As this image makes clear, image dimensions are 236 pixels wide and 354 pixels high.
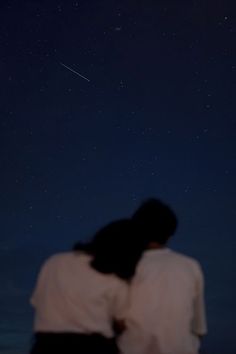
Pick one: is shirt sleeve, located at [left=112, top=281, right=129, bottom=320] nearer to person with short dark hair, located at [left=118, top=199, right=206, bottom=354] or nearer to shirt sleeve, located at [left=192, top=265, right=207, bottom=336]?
person with short dark hair, located at [left=118, top=199, right=206, bottom=354]

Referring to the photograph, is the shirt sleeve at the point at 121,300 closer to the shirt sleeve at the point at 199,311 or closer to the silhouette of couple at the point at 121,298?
the silhouette of couple at the point at 121,298

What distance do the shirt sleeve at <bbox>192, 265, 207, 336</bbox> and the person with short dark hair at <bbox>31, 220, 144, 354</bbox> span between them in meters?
0.40

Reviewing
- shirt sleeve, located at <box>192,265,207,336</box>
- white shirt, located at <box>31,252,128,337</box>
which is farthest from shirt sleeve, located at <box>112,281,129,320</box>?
shirt sleeve, located at <box>192,265,207,336</box>

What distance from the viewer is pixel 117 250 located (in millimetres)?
4355

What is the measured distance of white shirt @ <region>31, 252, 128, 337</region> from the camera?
428 cm

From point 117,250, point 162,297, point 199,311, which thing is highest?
point 117,250

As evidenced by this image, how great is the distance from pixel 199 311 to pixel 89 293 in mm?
676

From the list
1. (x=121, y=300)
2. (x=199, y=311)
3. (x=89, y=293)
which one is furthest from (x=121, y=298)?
(x=199, y=311)

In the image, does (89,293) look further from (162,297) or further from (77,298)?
(162,297)

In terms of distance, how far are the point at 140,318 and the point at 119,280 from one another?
248 millimetres

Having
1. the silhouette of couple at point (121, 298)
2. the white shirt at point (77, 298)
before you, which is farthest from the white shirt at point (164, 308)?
the white shirt at point (77, 298)

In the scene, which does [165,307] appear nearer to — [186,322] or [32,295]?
[186,322]

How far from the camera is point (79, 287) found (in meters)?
4.33

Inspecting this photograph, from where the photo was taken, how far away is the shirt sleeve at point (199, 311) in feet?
14.7
